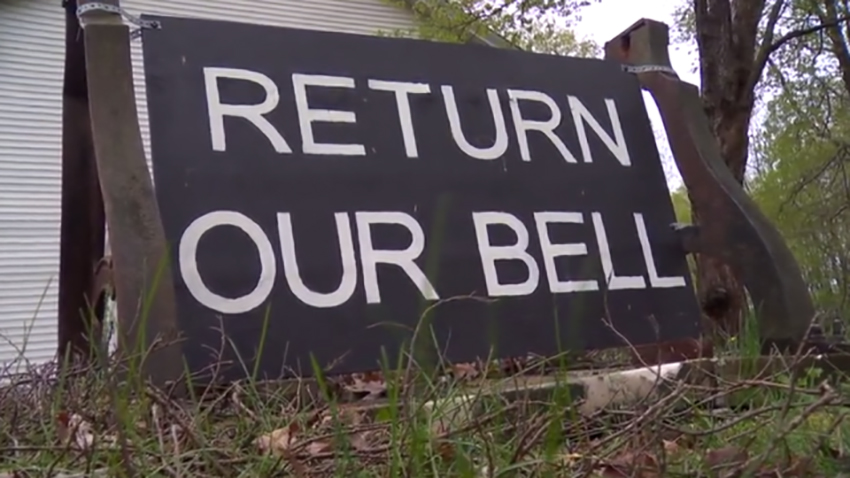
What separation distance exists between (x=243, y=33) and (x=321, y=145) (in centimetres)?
35

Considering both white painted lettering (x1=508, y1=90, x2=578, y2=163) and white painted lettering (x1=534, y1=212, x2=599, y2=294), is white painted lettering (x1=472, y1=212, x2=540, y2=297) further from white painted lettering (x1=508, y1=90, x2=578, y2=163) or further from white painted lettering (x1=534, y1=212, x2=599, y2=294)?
white painted lettering (x1=508, y1=90, x2=578, y2=163)

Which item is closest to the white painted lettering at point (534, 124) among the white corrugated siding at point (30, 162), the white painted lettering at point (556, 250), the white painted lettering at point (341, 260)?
the white painted lettering at point (556, 250)

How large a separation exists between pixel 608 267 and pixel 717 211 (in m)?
0.36

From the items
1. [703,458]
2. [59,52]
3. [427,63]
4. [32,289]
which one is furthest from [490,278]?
[59,52]

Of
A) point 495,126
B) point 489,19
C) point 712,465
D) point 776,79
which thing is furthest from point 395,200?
point 776,79

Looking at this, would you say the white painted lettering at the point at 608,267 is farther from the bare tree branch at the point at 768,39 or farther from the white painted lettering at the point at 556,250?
the bare tree branch at the point at 768,39

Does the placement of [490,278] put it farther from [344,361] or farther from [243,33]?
[243,33]

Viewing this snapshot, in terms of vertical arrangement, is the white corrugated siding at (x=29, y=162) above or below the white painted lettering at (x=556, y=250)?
above

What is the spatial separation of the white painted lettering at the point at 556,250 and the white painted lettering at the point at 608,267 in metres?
0.05

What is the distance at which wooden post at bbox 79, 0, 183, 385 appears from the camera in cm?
173

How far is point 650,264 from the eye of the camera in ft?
8.02

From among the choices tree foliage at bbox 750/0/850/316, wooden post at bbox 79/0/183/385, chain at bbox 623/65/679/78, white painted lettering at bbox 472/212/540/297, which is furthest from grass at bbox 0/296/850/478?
tree foliage at bbox 750/0/850/316

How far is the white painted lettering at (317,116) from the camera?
2168 mm

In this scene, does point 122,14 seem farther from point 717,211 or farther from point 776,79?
point 776,79
